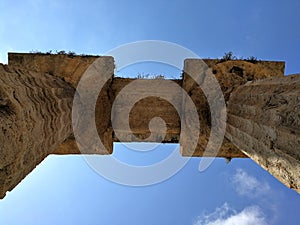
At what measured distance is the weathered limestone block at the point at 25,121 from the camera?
2596 millimetres

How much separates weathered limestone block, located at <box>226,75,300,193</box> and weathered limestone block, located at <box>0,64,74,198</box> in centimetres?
244

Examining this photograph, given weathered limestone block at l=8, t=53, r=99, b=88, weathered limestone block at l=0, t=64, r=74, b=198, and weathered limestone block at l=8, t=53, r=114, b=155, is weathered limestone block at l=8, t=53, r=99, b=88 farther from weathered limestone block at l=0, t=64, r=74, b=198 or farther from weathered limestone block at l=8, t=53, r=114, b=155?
weathered limestone block at l=0, t=64, r=74, b=198

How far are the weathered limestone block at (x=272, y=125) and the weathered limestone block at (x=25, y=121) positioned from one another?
244 centimetres

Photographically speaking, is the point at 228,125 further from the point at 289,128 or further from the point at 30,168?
the point at 30,168

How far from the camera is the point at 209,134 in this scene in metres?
5.39

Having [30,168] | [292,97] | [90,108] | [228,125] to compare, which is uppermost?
[90,108]

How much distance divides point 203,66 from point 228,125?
1386 millimetres

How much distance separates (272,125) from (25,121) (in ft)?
8.09

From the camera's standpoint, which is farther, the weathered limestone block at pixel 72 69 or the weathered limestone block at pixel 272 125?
the weathered limestone block at pixel 72 69

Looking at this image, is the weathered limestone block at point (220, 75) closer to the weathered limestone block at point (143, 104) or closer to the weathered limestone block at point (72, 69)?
the weathered limestone block at point (143, 104)

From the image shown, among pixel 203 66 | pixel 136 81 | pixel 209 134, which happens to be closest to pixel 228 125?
pixel 209 134

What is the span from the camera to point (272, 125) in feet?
10.00

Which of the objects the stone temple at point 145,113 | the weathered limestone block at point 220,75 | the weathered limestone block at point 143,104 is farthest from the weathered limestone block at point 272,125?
the weathered limestone block at point 143,104

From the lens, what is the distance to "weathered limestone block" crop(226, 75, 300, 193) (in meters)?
2.66
